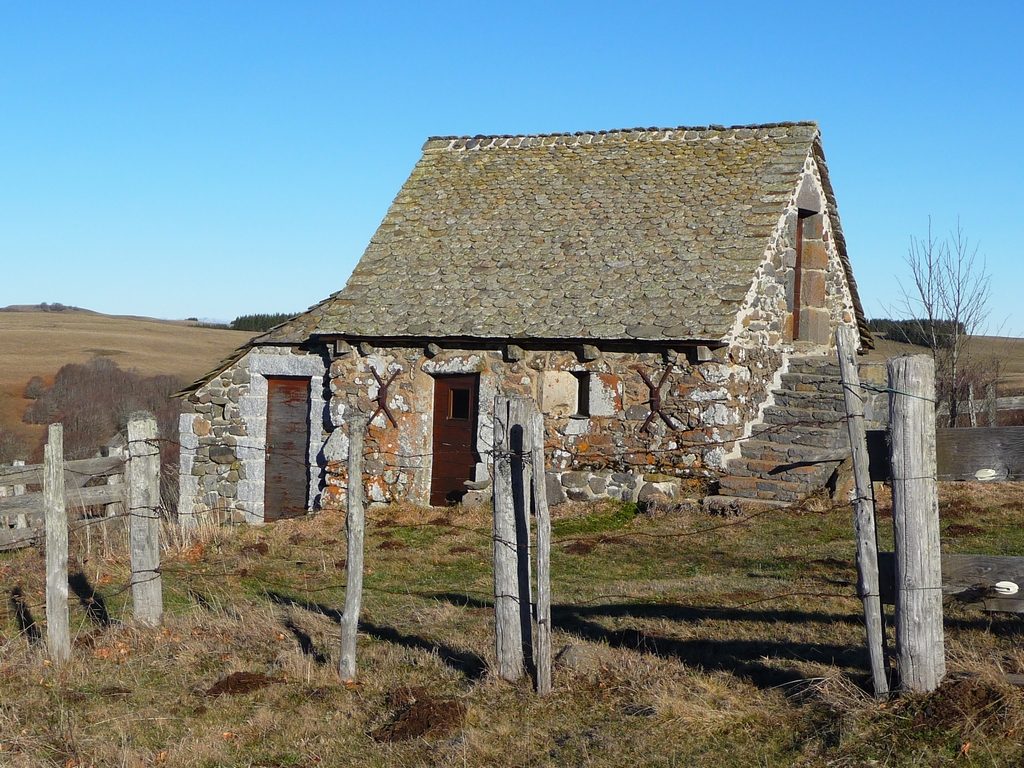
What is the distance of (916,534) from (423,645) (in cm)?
347

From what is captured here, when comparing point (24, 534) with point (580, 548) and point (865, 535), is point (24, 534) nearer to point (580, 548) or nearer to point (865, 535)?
point (580, 548)

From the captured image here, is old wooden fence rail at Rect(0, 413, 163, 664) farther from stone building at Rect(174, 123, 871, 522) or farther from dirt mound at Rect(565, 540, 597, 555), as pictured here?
stone building at Rect(174, 123, 871, 522)

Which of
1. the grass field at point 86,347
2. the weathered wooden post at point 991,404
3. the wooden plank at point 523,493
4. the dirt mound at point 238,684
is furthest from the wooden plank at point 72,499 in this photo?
the grass field at point 86,347

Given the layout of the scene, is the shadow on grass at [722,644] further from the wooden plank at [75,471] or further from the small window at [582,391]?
the small window at [582,391]

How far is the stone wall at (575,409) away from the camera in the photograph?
560 inches

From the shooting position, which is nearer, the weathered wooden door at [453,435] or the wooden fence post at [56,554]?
the wooden fence post at [56,554]

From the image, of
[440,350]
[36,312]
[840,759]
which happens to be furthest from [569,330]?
[36,312]

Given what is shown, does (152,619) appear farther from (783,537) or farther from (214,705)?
(783,537)

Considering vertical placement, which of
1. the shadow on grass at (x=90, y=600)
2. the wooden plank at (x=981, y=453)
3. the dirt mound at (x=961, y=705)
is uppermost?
the wooden plank at (x=981, y=453)

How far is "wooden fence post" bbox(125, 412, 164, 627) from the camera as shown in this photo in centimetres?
767

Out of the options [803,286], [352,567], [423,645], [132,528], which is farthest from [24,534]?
[803,286]

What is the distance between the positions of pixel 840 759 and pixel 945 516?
26.4 feet

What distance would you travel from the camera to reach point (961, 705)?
5066 mm

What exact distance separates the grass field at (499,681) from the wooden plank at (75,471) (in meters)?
1.24
